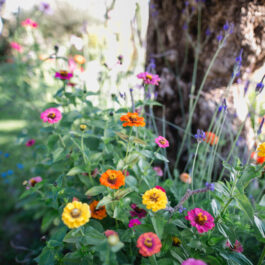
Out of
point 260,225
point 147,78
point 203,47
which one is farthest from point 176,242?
point 203,47

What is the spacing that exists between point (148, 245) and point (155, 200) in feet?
0.44

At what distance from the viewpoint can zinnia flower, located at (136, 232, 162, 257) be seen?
2.04ft

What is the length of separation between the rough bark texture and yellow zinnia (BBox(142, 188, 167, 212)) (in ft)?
2.97

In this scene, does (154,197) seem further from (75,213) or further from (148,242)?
(75,213)

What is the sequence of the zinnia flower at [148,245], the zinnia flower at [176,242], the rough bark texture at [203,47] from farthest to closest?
the rough bark texture at [203,47] → the zinnia flower at [176,242] → the zinnia flower at [148,245]

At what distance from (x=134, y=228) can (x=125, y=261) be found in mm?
130

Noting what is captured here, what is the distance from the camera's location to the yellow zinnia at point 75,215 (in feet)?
2.04

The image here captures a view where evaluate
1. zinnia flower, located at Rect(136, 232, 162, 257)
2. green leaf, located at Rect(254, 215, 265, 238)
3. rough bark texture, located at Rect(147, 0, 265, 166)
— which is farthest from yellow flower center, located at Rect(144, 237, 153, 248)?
rough bark texture, located at Rect(147, 0, 265, 166)

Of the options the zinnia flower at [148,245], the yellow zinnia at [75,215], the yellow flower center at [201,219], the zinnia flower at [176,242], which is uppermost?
the yellow zinnia at [75,215]

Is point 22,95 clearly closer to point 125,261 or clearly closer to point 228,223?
point 125,261

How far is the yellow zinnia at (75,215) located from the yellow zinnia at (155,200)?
19 centimetres

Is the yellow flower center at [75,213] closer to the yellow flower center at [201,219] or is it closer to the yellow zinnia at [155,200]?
the yellow zinnia at [155,200]

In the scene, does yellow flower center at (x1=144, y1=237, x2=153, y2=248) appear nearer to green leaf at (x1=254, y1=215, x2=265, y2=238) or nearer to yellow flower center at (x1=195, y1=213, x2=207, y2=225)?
yellow flower center at (x1=195, y1=213, x2=207, y2=225)

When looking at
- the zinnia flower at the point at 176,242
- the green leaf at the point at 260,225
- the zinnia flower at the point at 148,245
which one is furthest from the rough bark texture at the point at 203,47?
the zinnia flower at the point at 148,245
